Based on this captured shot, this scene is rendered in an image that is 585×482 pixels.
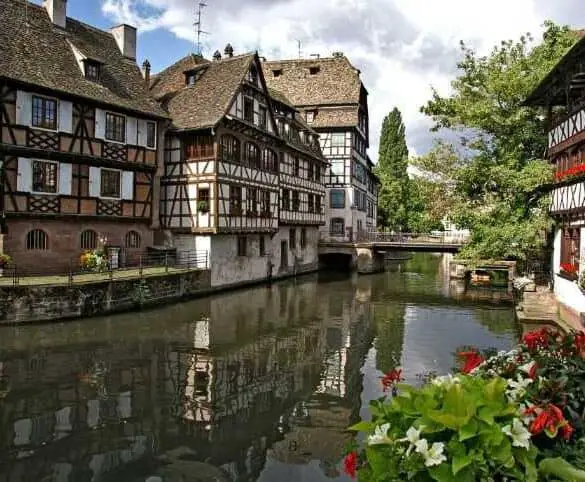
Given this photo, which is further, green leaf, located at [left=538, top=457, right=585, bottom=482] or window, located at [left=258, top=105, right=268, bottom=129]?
window, located at [left=258, top=105, right=268, bottom=129]

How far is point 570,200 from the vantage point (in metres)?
20.5

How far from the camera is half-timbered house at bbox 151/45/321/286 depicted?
28000 millimetres

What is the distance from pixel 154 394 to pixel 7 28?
746 inches

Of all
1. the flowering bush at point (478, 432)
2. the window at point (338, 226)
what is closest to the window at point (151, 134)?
the window at point (338, 226)

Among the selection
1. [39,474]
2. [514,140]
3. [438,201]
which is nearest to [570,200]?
[514,140]

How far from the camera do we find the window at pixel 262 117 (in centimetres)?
3143

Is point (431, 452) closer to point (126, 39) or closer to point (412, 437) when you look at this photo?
point (412, 437)

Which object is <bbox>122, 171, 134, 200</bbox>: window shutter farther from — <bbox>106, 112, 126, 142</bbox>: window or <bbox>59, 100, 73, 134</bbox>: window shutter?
<bbox>59, 100, 73, 134</bbox>: window shutter

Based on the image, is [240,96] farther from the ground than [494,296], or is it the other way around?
[240,96]

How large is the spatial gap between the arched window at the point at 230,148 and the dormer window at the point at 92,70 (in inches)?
259

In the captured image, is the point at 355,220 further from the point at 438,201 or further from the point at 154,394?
the point at 154,394

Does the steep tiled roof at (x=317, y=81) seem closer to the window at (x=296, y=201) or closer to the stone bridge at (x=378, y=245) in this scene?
the window at (x=296, y=201)

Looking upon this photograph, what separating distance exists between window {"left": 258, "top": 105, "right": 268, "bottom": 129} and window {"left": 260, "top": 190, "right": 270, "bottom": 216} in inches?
153

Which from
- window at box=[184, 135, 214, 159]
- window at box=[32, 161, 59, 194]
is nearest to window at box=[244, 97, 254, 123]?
window at box=[184, 135, 214, 159]
